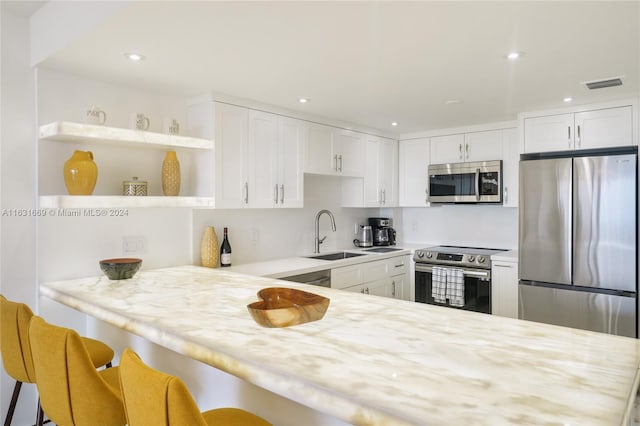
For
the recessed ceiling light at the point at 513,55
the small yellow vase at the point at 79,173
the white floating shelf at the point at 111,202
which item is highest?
the recessed ceiling light at the point at 513,55

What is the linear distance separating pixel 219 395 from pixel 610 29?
2358mm

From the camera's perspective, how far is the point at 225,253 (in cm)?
331

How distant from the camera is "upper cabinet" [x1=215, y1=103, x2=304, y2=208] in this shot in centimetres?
310

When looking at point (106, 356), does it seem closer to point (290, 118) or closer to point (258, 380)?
point (258, 380)

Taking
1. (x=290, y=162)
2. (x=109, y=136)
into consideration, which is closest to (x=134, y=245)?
(x=109, y=136)

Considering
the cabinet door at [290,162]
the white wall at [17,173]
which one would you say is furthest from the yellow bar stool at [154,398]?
the cabinet door at [290,162]

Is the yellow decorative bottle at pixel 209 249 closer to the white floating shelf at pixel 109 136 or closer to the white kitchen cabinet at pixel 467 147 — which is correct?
the white floating shelf at pixel 109 136

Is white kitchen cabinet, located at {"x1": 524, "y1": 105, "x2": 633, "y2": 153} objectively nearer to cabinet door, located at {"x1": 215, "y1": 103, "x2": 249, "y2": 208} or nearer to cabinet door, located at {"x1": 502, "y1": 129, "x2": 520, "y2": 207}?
cabinet door, located at {"x1": 502, "y1": 129, "x2": 520, "y2": 207}

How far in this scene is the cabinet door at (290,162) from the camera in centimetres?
355

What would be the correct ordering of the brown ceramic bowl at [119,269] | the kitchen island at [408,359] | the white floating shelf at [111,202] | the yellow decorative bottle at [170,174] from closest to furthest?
→ the kitchen island at [408,359]
the white floating shelf at [111,202]
the brown ceramic bowl at [119,269]
the yellow decorative bottle at [170,174]

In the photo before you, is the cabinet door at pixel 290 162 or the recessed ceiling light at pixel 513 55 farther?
the cabinet door at pixel 290 162

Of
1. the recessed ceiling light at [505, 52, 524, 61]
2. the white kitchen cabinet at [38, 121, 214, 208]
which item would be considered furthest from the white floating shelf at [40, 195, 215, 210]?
the recessed ceiling light at [505, 52, 524, 61]

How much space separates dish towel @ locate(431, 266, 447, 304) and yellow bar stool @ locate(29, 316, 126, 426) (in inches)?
133

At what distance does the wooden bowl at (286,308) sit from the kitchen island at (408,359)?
0.12ft
